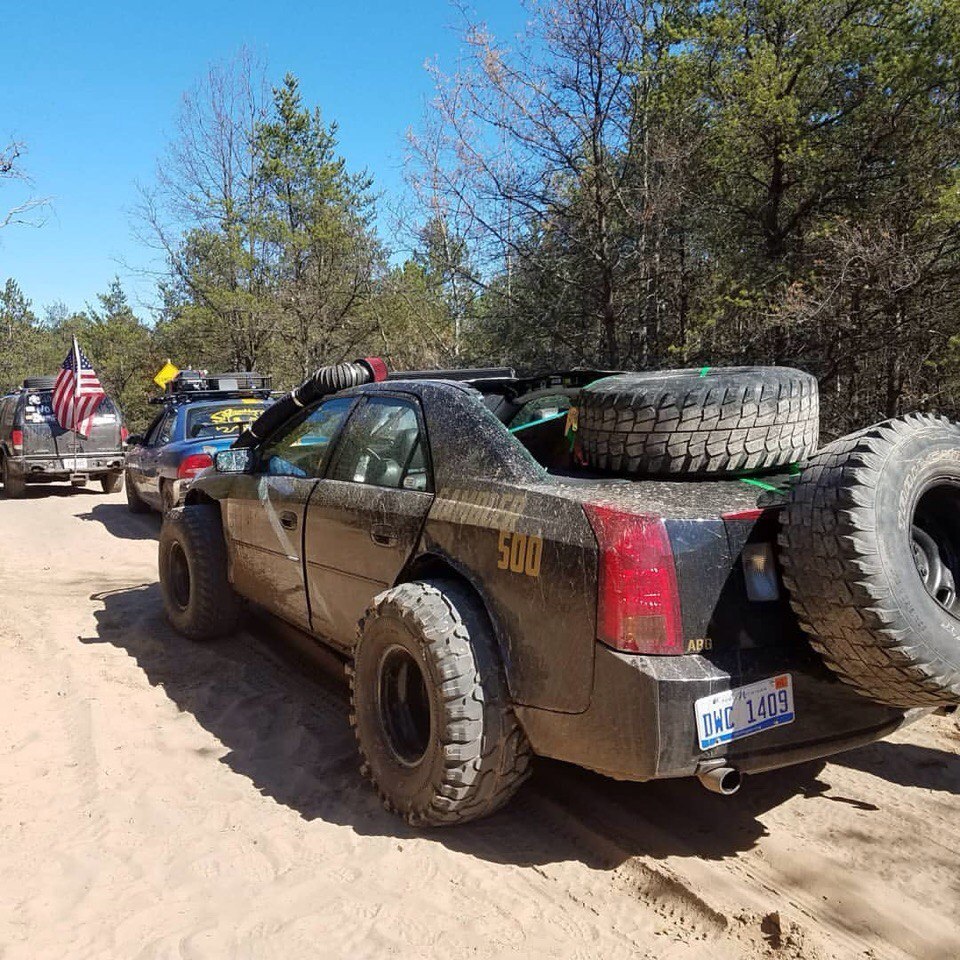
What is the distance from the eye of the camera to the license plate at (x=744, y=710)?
2.43 metres

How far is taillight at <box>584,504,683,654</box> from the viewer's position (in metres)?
2.45

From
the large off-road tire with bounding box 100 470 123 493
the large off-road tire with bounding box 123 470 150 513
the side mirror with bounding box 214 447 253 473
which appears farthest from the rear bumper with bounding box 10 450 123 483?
the side mirror with bounding box 214 447 253 473

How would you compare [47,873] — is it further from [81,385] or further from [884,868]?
[81,385]

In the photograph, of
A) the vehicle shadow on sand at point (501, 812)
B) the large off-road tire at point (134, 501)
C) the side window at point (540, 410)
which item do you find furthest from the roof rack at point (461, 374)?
the large off-road tire at point (134, 501)

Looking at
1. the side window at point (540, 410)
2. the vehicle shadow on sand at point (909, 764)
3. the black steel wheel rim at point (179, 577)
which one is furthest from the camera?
the black steel wheel rim at point (179, 577)

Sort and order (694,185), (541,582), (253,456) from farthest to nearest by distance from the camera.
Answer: (694,185)
(253,456)
(541,582)

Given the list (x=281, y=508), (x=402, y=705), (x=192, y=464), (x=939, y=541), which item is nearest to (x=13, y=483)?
(x=192, y=464)

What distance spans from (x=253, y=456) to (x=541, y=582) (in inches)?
106

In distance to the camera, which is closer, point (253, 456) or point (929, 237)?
point (253, 456)

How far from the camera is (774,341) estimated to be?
33.9 feet

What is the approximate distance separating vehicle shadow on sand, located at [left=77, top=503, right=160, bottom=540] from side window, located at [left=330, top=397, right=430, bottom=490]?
689cm

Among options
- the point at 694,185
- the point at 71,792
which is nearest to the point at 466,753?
the point at 71,792

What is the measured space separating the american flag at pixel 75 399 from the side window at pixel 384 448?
10.9 meters

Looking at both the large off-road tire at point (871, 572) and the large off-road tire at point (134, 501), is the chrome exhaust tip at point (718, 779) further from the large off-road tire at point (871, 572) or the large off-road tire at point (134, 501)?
the large off-road tire at point (134, 501)
